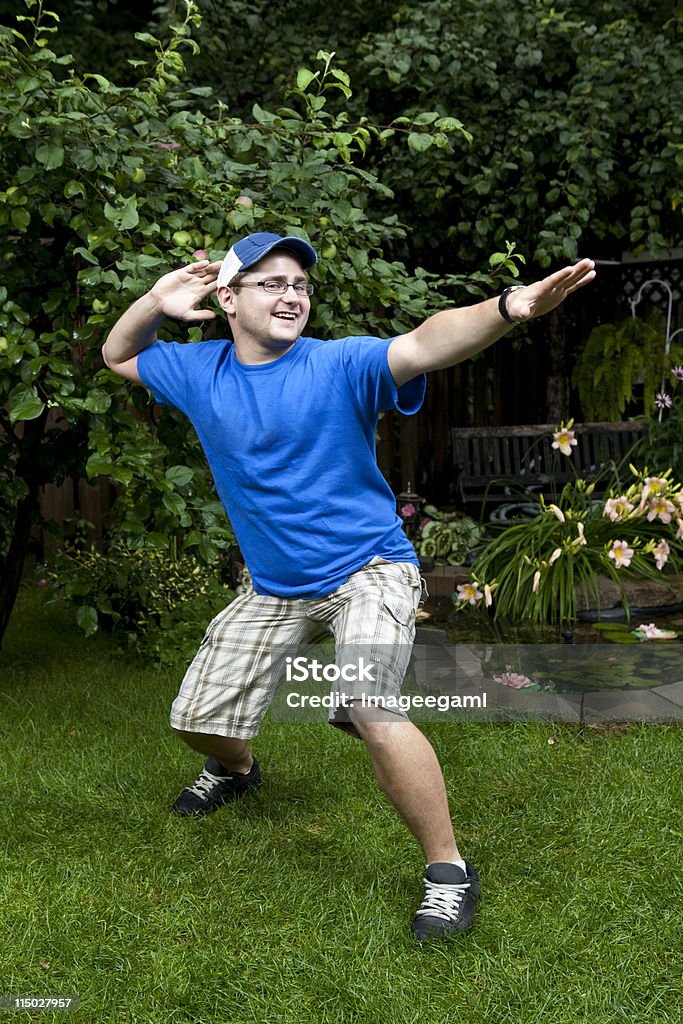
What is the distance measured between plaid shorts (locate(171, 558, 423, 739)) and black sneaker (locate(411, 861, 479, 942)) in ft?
1.32

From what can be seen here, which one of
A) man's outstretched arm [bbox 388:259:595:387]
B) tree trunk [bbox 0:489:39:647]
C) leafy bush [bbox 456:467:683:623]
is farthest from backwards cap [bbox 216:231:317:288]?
leafy bush [bbox 456:467:683:623]

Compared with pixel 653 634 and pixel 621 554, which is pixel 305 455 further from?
pixel 621 554

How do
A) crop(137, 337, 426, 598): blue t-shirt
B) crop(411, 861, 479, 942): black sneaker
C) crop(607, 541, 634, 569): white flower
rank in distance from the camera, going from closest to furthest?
crop(411, 861, 479, 942): black sneaker → crop(137, 337, 426, 598): blue t-shirt → crop(607, 541, 634, 569): white flower

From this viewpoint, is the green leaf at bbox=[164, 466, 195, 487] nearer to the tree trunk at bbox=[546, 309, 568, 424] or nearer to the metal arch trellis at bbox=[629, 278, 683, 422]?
the tree trunk at bbox=[546, 309, 568, 424]

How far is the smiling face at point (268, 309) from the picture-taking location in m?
2.87

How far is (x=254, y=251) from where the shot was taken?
2.87m

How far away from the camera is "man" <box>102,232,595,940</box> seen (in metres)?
2.66

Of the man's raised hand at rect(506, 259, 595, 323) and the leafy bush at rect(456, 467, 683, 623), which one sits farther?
the leafy bush at rect(456, 467, 683, 623)

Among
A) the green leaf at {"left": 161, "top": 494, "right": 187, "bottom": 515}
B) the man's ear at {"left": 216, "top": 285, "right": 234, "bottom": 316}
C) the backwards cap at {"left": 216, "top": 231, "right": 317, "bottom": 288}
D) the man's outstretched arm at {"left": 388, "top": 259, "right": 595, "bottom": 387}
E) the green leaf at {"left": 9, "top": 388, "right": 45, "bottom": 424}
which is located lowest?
the green leaf at {"left": 161, "top": 494, "right": 187, "bottom": 515}

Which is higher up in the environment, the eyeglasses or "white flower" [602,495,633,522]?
the eyeglasses

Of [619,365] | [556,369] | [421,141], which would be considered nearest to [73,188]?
[421,141]

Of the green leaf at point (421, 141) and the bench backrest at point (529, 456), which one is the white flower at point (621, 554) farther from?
the green leaf at point (421, 141)

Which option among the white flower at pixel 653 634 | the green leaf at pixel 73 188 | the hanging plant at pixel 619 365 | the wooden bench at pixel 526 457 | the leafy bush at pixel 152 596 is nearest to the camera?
the green leaf at pixel 73 188

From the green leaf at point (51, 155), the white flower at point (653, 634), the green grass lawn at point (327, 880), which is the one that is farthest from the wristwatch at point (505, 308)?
the white flower at point (653, 634)
